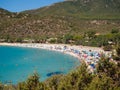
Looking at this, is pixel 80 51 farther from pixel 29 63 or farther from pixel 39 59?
pixel 29 63

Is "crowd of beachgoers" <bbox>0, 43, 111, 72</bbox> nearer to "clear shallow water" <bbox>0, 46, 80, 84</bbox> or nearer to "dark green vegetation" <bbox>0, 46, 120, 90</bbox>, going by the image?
"clear shallow water" <bbox>0, 46, 80, 84</bbox>

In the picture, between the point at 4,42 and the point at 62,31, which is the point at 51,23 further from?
the point at 4,42

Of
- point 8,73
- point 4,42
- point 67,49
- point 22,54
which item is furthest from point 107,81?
point 4,42

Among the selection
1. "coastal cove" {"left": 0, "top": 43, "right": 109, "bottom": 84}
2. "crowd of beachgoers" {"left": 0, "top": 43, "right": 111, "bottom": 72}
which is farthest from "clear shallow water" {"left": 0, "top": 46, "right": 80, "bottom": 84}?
"crowd of beachgoers" {"left": 0, "top": 43, "right": 111, "bottom": 72}

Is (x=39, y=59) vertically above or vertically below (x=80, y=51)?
below

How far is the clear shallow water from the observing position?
72800mm

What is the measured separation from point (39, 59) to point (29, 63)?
313 inches

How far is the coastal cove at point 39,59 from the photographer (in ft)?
244

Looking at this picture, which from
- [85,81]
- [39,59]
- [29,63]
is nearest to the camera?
[85,81]

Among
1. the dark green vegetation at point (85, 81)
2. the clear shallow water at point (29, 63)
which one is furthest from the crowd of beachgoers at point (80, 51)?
the dark green vegetation at point (85, 81)

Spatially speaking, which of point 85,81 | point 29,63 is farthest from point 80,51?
point 85,81

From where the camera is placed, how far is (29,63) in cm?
9231

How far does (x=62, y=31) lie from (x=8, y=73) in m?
81.7

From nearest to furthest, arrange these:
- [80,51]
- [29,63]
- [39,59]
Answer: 1. [29,63]
2. [80,51]
3. [39,59]
